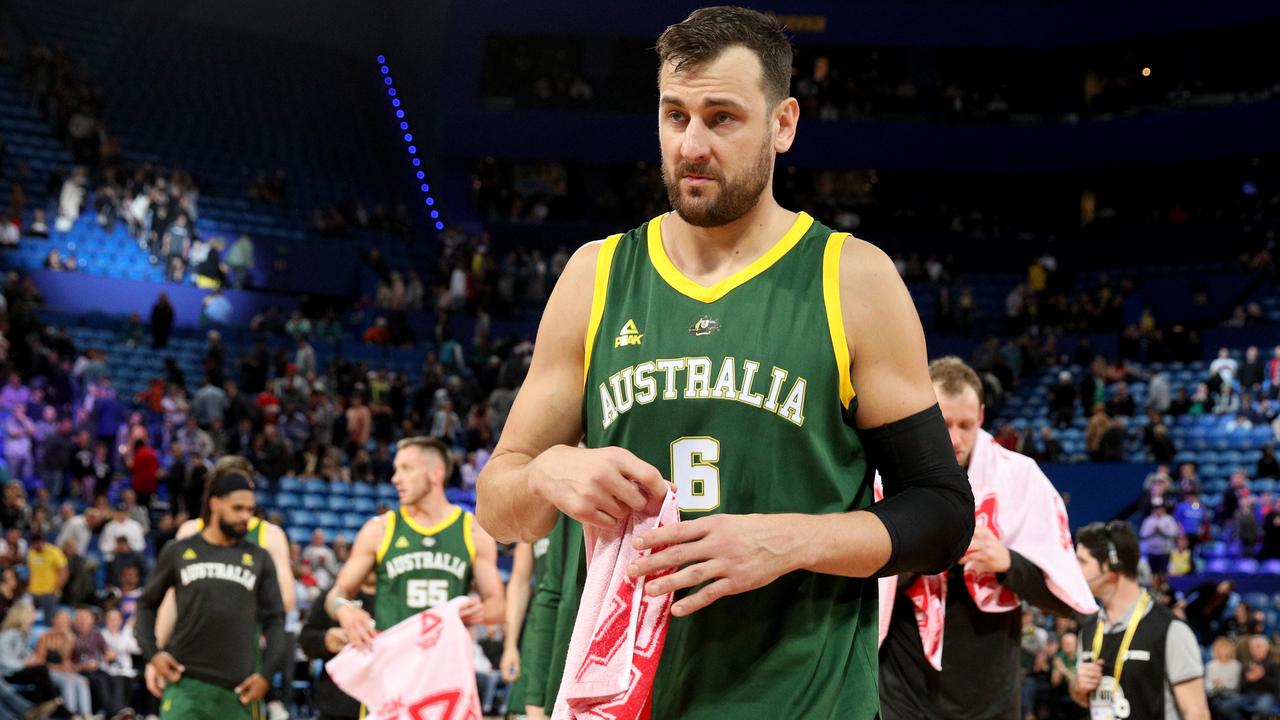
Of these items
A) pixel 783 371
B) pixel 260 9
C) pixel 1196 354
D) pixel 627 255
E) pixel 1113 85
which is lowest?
pixel 783 371

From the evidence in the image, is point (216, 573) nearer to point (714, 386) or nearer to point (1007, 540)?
point (1007, 540)

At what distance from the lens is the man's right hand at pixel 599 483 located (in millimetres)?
2453

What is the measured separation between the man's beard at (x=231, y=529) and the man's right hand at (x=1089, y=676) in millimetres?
→ 4635

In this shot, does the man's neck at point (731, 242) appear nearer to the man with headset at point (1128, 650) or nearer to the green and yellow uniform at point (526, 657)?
the green and yellow uniform at point (526, 657)

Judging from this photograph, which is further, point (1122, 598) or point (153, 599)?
point (153, 599)

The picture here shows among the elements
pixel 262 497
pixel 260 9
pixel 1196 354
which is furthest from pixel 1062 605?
pixel 260 9

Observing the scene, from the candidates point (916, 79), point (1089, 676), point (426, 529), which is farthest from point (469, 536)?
point (916, 79)

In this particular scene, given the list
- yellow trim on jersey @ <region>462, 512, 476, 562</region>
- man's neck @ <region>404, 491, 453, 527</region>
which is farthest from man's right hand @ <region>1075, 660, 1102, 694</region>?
man's neck @ <region>404, 491, 453, 527</region>

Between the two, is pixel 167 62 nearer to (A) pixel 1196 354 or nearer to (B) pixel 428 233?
(B) pixel 428 233

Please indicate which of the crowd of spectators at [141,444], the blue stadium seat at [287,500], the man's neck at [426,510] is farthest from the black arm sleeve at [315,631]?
the blue stadium seat at [287,500]

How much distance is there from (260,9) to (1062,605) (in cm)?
3547

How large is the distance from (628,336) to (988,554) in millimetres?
2763

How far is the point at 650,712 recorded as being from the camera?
2.73m

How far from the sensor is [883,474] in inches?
110
